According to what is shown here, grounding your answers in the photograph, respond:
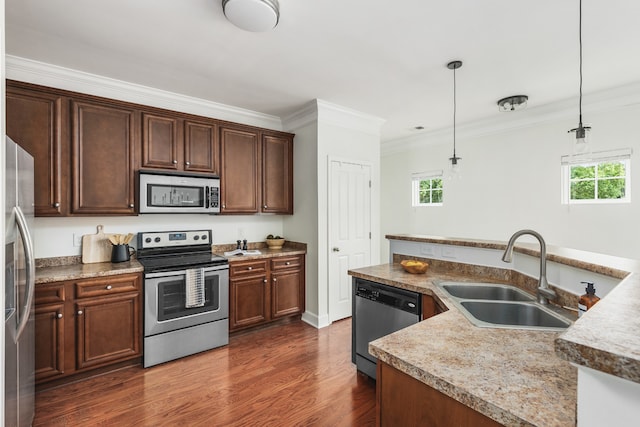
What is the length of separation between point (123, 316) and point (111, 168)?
1.30 meters

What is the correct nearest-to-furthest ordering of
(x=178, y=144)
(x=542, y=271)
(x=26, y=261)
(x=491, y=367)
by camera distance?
(x=491, y=367) < (x=26, y=261) < (x=542, y=271) < (x=178, y=144)

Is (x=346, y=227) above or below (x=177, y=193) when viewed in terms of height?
below

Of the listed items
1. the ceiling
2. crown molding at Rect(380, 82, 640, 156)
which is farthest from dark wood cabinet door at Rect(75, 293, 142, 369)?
crown molding at Rect(380, 82, 640, 156)

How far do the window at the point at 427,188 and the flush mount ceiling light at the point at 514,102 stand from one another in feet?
5.25

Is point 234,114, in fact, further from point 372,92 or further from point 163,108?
point 372,92

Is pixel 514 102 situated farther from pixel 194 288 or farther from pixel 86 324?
pixel 86 324

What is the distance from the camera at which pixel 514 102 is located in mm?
3486

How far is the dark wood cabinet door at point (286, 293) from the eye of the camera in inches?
141

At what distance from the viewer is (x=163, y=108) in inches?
131

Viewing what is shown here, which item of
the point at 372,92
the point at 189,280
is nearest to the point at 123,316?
the point at 189,280

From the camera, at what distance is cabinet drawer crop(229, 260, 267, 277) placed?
328cm

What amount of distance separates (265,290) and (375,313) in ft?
5.20

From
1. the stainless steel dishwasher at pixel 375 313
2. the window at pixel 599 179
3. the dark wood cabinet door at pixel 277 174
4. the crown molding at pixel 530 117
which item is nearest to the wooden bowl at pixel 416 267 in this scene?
the stainless steel dishwasher at pixel 375 313

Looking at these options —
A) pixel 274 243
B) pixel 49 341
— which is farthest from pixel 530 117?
pixel 49 341
